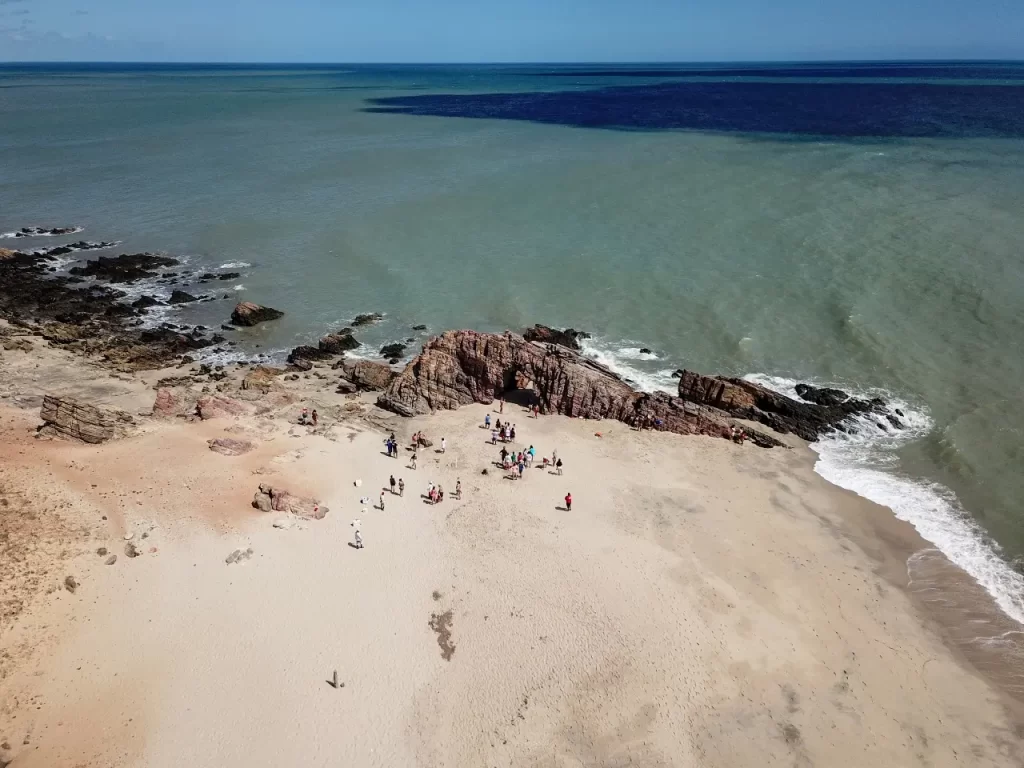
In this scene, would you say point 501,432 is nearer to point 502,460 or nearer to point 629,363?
point 502,460

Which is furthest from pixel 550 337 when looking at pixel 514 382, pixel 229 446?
pixel 229 446

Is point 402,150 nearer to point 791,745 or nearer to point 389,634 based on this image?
point 389,634

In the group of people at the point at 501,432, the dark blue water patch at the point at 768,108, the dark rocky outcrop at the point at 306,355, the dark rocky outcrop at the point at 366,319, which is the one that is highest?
the dark blue water patch at the point at 768,108

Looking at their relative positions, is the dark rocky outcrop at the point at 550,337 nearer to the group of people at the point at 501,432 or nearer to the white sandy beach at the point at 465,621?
the group of people at the point at 501,432

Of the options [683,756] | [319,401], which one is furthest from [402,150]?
[683,756]

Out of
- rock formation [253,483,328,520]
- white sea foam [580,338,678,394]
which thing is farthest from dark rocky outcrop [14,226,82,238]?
white sea foam [580,338,678,394]

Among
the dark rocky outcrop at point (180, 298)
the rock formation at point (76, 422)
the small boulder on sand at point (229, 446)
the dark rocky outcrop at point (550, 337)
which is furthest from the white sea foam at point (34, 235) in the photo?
the dark rocky outcrop at point (550, 337)

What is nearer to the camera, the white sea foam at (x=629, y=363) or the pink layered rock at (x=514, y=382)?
the pink layered rock at (x=514, y=382)

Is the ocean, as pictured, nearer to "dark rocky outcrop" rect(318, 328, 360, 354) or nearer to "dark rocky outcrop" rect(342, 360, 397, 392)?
"dark rocky outcrop" rect(318, 328, 360, 354)
